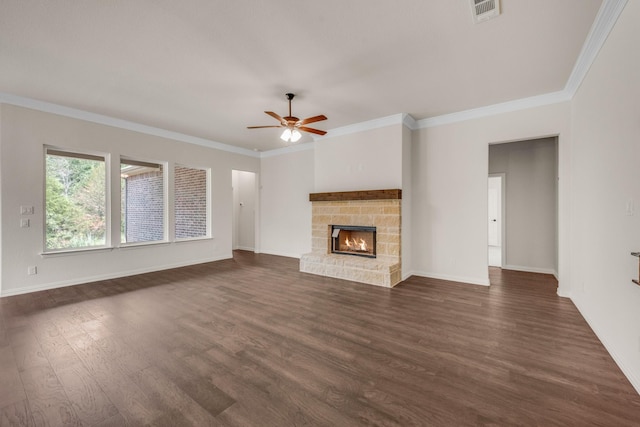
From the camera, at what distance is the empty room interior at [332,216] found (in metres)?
1.82

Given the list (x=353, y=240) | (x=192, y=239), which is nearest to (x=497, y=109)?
(x=353, y=240)

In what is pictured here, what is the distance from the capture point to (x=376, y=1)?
81.0 inches

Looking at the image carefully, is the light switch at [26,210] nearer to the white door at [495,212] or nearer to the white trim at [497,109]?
the white trim at [497,109]

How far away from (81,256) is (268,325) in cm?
374

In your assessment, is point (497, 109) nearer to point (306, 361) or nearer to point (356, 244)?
point (356, 244)

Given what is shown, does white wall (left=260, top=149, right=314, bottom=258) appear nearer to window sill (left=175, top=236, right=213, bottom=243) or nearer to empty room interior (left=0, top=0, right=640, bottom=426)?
empty room interior (left=0, top=0, right=640, bottom=426)

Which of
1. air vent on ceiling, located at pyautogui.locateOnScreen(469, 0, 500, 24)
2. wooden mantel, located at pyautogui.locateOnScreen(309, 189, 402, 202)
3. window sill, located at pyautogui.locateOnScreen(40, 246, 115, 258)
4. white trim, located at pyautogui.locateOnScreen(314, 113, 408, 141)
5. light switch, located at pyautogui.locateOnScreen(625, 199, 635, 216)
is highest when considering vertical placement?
air vent on ceiling, located at pyautogui.locateOnScreen(469, 0, 500, 24)

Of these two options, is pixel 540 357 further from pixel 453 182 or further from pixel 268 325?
pixel 453 182

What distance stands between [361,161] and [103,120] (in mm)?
4517

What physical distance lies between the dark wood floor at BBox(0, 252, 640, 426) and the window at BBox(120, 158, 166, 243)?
1613mm

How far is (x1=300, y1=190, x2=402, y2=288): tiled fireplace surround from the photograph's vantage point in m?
4.30

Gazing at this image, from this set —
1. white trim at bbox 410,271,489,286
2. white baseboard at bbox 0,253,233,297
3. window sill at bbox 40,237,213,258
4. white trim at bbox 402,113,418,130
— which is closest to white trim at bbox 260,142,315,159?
white trim at bbox 402,113,418,130

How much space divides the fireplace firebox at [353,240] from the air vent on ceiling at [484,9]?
123 inches

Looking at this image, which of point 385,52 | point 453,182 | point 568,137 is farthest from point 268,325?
point 568,137
